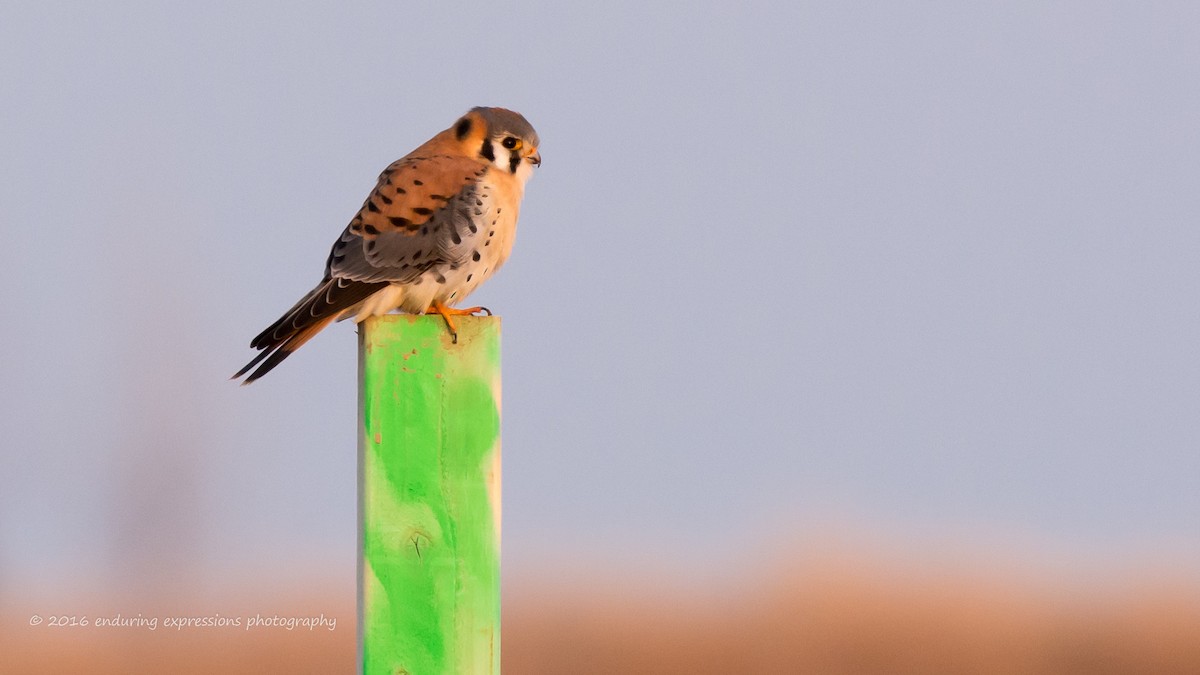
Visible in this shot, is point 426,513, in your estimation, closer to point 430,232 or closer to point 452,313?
point 452,313

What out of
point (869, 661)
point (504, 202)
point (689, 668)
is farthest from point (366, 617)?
point (869, 661)

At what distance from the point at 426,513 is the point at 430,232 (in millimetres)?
1276

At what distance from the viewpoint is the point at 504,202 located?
390 cm

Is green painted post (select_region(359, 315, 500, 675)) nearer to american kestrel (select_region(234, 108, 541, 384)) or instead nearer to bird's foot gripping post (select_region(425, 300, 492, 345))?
bird's foot gripping post (select_region(425, 300, 492, 345))

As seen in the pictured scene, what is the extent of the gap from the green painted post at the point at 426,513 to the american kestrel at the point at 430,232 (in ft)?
2.74

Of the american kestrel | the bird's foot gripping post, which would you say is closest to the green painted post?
the bird's foot gripping post

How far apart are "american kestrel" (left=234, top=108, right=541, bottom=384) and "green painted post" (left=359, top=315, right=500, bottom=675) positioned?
0.84 m

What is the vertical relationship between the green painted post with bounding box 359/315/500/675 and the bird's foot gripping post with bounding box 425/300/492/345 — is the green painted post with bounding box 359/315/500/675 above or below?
below

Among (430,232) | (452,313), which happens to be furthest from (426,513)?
(430,232)

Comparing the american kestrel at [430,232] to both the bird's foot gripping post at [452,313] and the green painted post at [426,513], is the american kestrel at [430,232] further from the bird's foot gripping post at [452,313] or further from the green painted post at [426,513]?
the green painted post at [426,513]

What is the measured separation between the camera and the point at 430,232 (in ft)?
12.2

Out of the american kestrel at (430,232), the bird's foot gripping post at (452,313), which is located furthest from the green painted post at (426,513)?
the american kestrel at (430,232)

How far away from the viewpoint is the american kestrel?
355 centimetres

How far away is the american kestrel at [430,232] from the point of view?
3555mm
